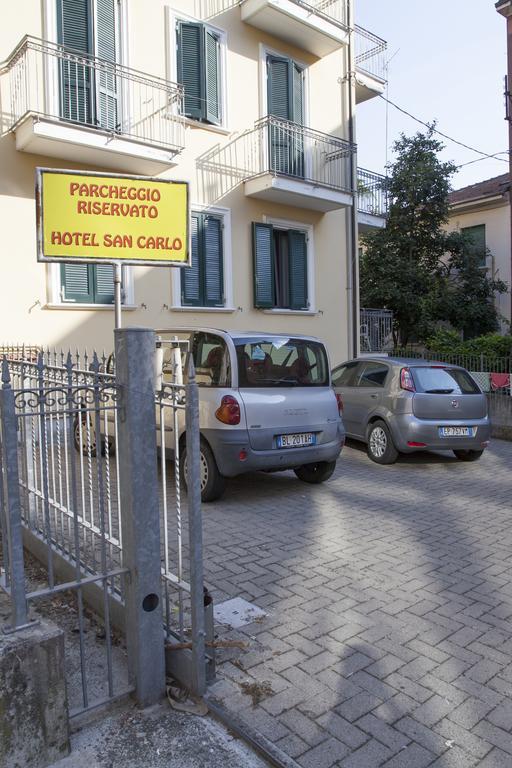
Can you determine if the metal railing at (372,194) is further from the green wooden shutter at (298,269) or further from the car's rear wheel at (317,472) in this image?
the car's rear wheel at (317,472)

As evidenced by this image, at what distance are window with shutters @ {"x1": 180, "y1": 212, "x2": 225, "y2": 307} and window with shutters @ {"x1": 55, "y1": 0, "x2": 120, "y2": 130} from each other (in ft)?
8.35

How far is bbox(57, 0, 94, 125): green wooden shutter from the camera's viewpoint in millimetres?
10438

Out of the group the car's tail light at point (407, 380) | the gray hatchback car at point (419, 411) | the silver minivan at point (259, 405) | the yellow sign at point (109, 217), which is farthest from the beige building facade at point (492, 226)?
the yellow sign at point (109, 217)

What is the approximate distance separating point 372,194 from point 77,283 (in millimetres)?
9314

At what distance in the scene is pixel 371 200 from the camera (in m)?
16.8

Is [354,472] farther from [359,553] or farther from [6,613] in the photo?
[6,613]

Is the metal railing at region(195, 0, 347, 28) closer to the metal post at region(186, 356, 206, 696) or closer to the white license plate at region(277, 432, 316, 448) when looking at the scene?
the white license plate at region(277, 432, 316, 448)

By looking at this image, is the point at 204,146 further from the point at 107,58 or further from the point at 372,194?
the point at 372,194

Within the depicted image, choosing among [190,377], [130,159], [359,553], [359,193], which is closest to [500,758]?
[190,377]

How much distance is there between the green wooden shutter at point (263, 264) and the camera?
44.2 ft

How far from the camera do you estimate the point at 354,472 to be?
862 centimetres

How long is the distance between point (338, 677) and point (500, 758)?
0.88 metres

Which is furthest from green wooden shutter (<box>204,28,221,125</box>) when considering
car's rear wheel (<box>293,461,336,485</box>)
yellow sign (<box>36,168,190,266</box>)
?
yellow sign (<box>36,168,190,266</box>)

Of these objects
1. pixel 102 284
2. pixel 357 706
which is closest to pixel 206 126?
pixel 102 284
